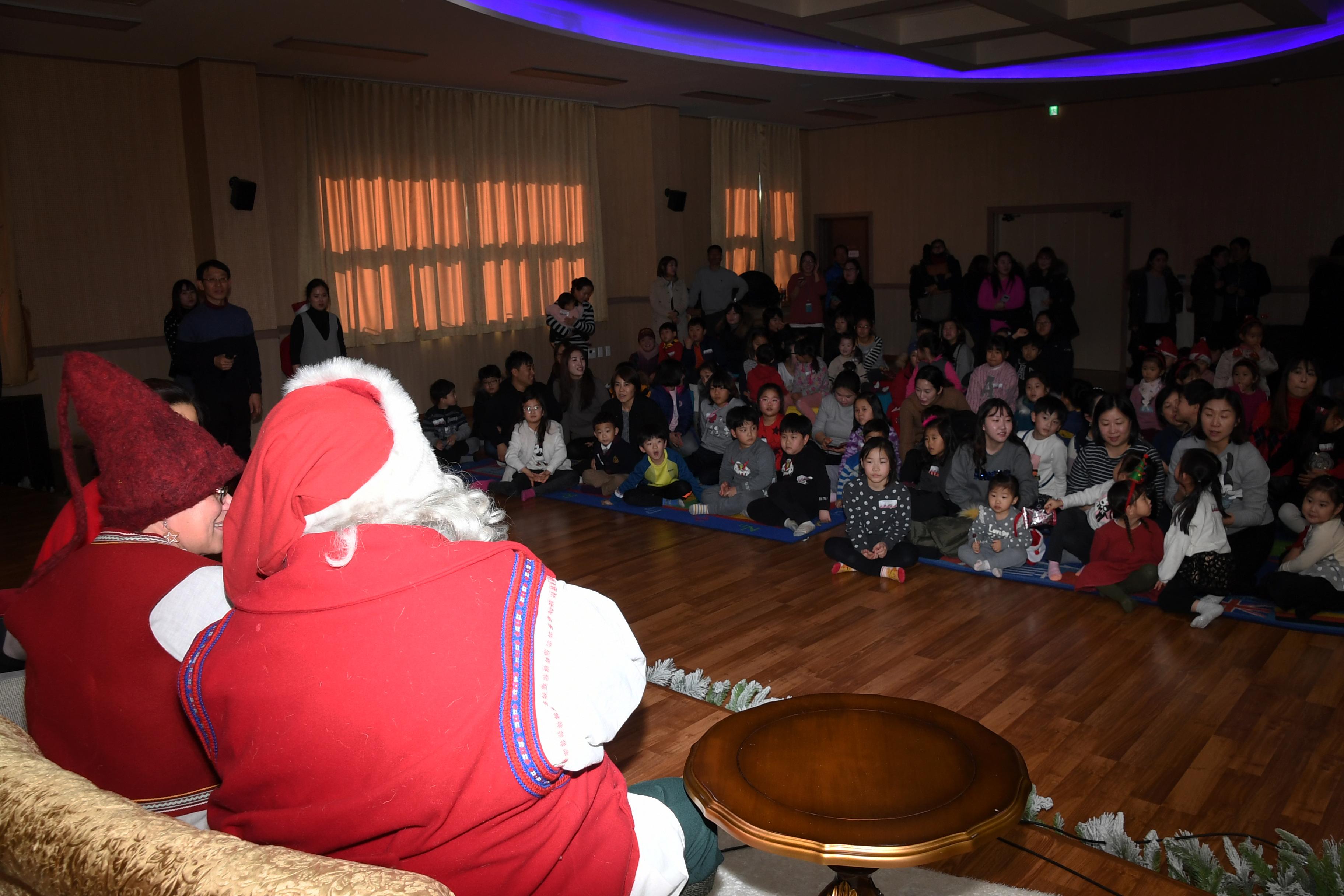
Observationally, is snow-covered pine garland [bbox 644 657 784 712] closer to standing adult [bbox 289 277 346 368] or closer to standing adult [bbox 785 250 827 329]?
standing adult [bbox 289 277 346 368]

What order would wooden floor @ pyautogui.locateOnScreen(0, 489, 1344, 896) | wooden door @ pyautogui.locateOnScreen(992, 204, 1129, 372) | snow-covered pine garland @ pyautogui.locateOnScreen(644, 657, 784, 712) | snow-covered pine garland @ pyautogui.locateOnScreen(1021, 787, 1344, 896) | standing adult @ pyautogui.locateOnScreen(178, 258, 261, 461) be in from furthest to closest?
wooden door @ pyautogui.locateOnScreen(992, 204, 1129, 372) → standing adult @ pyautogui.locateOnScreen(178, 258, 261, 461) → snow-covered pine garland @ pyautogui.locateOnScreen(644, 657, 784, 712) → wooden floor @ pyautogui.locateOnScreen(0, 489, 1344, 896) → snow-covered pine garland @ pyautogui.locateOnScreen(1021, 787, 1344, 896)

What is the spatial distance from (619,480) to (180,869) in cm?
533

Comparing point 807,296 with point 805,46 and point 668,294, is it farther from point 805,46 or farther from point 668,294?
point 805,46

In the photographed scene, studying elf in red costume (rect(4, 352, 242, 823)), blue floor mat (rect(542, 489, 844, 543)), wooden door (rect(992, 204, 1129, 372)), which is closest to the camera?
elf in red costume (rect(4, 352, 242, 823))

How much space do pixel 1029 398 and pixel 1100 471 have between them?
1.43m

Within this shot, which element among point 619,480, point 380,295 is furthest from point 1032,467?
point 380,295

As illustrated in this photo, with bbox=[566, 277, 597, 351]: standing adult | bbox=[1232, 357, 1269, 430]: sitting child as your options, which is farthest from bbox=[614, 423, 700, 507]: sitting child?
bbox=[1232, 357, 1269, 430]: sitting child

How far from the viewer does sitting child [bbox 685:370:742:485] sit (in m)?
6.44

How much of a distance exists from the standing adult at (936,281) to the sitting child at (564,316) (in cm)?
429

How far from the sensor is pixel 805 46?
788 cm

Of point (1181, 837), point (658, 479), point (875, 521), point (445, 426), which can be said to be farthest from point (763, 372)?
point (1181, 837)

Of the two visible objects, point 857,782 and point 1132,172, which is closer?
point 857,782

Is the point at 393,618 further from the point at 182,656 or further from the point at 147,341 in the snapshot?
the point at 147,341

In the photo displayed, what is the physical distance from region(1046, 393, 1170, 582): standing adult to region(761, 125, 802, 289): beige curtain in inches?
295
